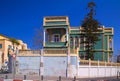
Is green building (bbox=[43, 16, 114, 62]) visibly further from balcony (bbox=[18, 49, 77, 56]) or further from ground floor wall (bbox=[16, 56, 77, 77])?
ground floor wall (bbox=[16, 56, 77, 77])

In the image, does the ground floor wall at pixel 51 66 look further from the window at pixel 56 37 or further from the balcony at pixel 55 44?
the window at pixel 56 37

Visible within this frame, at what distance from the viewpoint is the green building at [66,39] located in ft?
145

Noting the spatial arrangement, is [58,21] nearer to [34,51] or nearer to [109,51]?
[34,51]

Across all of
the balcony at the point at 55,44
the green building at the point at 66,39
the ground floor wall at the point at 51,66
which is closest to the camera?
the ground floor wall at the point at 51,66

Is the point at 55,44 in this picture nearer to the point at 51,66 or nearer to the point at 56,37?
the point at 56,37

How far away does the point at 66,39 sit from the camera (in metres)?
49.3

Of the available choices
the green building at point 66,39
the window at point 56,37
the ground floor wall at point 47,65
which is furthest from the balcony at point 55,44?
the ground floor wall at point 47,65

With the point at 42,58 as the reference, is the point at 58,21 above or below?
above

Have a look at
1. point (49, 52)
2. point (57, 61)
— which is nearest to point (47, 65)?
point (57, 61)

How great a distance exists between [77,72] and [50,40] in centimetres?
1249

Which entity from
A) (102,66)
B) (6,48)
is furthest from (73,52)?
(6,48)

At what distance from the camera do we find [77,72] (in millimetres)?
41344

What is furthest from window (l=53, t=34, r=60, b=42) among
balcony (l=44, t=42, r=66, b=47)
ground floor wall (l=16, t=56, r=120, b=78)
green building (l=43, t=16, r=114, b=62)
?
ground floor wall (l=16, t=56, r=120, b=78)

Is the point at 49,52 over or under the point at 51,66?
over
